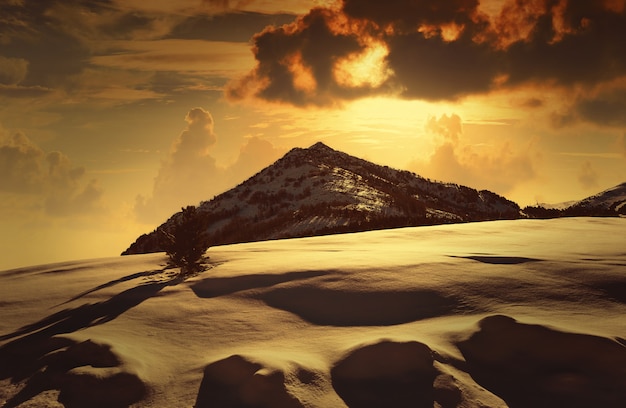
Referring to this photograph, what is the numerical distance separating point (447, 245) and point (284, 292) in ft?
15.5

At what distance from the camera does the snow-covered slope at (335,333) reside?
4.97 m

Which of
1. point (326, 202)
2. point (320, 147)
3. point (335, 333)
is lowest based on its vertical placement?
point (335, 333)

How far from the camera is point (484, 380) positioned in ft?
16.7

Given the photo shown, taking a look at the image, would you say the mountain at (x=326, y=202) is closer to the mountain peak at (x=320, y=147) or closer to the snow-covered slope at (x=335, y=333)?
the mountain peak at (x=320, y=147)

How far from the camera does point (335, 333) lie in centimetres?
623

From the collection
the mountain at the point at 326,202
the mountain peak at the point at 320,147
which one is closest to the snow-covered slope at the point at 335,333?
the mountain at the point at 326,202

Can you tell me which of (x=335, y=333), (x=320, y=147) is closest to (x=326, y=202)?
(x=320, y=147)

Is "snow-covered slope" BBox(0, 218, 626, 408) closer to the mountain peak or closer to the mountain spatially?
the mountain

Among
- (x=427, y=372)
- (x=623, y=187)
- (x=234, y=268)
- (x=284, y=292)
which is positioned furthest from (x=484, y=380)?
(x=623, y=187)

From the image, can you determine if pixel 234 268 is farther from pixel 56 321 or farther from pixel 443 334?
pixel 443 334

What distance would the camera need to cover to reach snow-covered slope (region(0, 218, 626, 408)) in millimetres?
4973

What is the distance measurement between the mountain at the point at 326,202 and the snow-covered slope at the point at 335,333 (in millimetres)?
12634

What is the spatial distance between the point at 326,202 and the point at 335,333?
26647 mm

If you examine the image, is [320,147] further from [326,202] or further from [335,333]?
[335,333]
